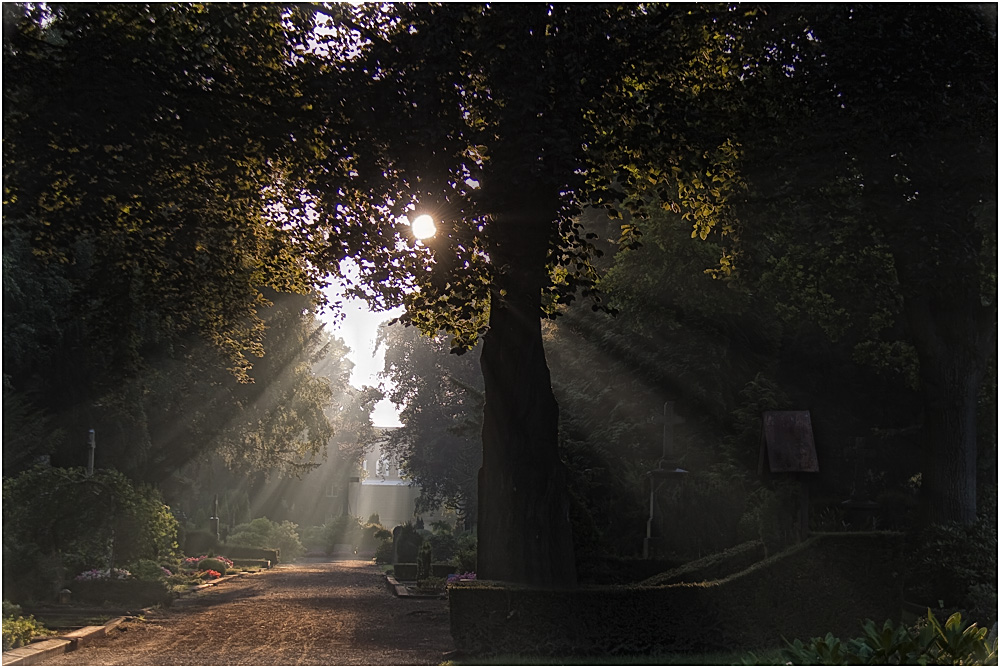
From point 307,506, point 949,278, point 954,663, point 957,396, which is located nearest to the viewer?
point 954,663

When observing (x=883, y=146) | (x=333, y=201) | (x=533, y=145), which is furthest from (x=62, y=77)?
(x=883, y=146)

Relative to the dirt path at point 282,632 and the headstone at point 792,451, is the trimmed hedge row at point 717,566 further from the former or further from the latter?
the dirt path at point 282,632

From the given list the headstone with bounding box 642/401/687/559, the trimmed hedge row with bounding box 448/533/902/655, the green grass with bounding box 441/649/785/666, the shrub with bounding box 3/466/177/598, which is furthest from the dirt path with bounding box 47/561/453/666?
the headstone with bounding box 642/401/687/559

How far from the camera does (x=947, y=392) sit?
64.9 ft

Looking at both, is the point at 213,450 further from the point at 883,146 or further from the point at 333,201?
the point at 883,146

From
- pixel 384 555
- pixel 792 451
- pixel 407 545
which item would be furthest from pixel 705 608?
pixel 384 555

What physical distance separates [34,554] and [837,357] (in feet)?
65.9

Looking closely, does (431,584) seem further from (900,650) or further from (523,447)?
(900,650)

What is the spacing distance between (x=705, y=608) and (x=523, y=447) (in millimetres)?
3524

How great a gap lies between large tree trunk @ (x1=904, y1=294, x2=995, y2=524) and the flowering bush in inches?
685

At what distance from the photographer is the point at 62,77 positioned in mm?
13141

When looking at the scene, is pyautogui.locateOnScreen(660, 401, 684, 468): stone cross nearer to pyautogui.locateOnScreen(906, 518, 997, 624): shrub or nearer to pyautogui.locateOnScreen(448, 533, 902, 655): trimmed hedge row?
pyautogui.locateOnScreen(906, 518, 997, 624): shrub

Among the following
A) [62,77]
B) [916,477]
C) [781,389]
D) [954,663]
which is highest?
[62,77]

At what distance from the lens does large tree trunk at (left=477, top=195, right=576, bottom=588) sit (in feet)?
46.7
